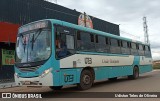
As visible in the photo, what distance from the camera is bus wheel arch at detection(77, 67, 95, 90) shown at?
43.5 ft

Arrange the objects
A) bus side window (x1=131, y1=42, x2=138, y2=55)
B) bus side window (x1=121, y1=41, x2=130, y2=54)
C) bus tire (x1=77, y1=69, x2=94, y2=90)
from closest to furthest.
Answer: bus tire (x1=77, y1=69, x2=94, y2=90), bus side window (x1=121, y1=41, x2=130, y2=54), bus side window (x1=131, y1=42, x2=138, y2=55)

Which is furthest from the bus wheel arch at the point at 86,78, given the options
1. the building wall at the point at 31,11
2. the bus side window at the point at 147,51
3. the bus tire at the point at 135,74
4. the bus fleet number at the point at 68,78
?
the bus side window at the point at 147,51

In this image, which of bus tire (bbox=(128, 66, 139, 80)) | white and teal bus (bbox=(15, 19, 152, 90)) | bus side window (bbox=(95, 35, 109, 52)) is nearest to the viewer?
white and teal bus (bbox=(15, 19, 152, 90))

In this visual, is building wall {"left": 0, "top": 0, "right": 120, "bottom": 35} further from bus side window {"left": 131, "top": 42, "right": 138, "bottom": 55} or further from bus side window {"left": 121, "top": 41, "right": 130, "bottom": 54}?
bus side window {"left": 121, "top": 41, "right": 130, "bottom": 54}

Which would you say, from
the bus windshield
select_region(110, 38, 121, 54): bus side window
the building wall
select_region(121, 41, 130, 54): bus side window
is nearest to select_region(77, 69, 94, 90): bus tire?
the bus windshield

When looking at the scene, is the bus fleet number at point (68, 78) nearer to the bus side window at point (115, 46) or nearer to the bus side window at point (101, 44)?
the bus side window at point (101, 44)

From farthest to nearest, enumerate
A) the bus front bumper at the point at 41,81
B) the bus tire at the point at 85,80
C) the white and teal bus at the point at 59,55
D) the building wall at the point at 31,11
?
1. the building wall at the point at 31,11
2. the bus tire at the point at 85,80
3. the white and teal bus at the point at 59,55
4. the bus front bumper at the point at 41,81

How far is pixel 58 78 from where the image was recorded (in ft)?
37.6

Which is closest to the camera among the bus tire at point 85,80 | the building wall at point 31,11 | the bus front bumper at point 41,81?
the bus front bumper at point 41,81

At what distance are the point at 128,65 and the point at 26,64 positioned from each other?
9.55 m

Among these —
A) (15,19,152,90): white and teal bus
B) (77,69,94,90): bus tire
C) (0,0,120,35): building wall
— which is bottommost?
(77,69,94,90): bus tire

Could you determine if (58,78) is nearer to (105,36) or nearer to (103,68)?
(103,68)

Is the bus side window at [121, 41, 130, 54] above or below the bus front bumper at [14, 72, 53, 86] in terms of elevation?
above

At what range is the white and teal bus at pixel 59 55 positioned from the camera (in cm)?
1129
